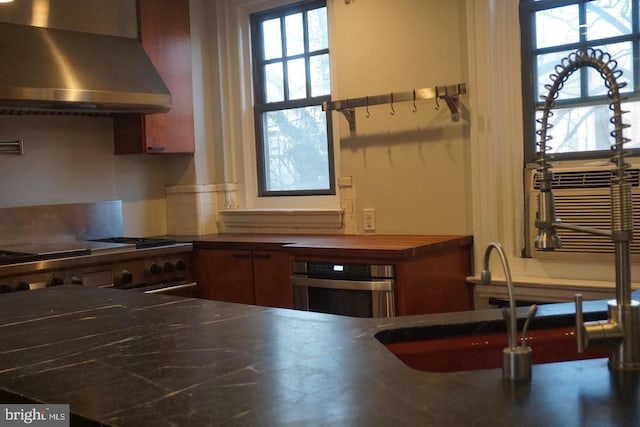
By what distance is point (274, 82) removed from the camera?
4.58 metres

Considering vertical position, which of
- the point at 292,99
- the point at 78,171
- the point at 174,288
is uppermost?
the point at 292,99

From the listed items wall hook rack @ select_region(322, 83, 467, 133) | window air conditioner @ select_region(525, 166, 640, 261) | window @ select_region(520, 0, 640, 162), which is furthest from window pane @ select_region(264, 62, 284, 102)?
window air conditioner @ select_region(525, 166, 640, 261)

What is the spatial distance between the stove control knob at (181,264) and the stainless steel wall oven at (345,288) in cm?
80

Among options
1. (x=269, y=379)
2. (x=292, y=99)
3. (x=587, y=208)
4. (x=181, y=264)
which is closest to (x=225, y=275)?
(x=181, y=264)

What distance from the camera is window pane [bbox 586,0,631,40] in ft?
10.5

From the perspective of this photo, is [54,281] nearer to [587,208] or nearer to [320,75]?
[320,75]

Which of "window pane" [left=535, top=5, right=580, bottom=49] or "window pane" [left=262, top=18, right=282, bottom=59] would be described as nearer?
"window pane" [left=535, top=5, right=580, bottom=49]

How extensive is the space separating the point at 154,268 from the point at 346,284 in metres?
1.15

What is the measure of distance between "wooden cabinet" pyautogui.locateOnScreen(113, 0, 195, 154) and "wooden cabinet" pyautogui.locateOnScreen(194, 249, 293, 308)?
2.54ft

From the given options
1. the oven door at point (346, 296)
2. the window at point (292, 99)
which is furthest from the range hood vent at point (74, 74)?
the oven door at point (346, 296)

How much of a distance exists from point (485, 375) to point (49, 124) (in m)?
3.53

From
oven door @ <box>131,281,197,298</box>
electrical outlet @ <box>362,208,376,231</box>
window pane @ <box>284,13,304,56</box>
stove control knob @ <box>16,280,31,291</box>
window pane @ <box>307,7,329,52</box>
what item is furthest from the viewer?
window pane @ <box>284,13,304,56</box>

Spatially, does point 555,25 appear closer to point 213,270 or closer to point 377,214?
point 377,214

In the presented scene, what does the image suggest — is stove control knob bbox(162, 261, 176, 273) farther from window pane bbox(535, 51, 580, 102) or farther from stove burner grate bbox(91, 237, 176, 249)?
window pane bbox(535, 51, 580, 102)
